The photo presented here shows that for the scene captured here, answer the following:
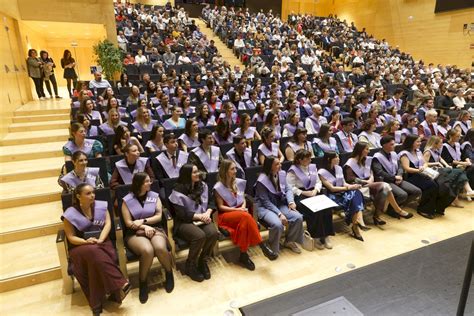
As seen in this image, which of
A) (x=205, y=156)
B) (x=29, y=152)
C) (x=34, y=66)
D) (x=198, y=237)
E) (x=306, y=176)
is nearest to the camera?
(x=198, y=237)

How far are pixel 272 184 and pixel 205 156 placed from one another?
3.00ft

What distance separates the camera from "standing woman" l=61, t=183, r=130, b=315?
2.16 metres

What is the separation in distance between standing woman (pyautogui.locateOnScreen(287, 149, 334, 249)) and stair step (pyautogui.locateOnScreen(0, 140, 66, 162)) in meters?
3.26

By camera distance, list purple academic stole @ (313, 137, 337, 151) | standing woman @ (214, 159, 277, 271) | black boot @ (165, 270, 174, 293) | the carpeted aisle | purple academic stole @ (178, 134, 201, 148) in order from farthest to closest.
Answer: purple academic stole @ (313, 137, 337, 151), purple academic stole @ (178, 134, 201, 148), standing woman @ (214, 159, 277, 271), black boot @ (165, 270, 174, 293), the carpeted aisle

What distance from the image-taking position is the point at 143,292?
2371mm

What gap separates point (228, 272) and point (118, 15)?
1040cm

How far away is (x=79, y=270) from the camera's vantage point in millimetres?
2188

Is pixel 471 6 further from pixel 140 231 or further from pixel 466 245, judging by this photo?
pixel 140 231

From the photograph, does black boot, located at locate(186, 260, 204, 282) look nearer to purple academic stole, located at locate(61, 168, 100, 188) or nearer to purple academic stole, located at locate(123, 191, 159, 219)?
purple academic stole, located at locate(123, 191, 159, 219)

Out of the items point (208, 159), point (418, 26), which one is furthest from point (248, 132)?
point (418, 26)

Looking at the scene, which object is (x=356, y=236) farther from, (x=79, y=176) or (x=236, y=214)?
(x=79, y=176)

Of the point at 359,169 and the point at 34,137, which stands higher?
the point at 34,137

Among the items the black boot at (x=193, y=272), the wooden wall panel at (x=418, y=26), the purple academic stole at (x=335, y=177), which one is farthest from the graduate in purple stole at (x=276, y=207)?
the wooden wall panel at (x=418, y=26)

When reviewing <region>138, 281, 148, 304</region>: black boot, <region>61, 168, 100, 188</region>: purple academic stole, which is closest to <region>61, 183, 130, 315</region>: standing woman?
<region>138, 281, 148, 304</region>: black boot
